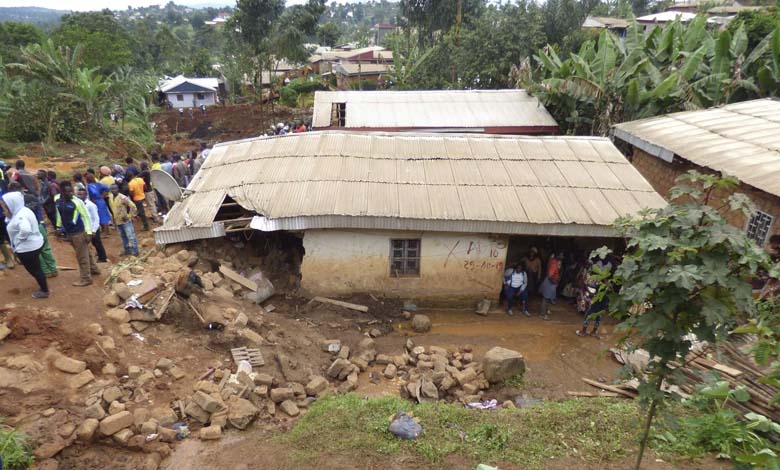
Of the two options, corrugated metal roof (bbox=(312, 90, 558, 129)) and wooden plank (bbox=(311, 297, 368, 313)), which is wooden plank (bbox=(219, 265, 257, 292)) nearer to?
wooden plank (bbox=(311, 297, 368, 313))

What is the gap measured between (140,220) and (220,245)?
443 cm

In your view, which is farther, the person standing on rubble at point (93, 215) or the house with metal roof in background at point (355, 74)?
the house with metal roof in background at point (355, 74)

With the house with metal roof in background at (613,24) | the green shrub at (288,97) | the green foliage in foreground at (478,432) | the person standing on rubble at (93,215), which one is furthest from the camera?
the house with metal roof in background at (613,24)

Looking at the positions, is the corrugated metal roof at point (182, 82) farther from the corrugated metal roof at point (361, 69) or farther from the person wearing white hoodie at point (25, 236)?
the person wearing white hoodie at point (25, 236)

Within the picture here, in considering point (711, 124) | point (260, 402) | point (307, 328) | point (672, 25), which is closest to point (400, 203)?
point (307, 328)

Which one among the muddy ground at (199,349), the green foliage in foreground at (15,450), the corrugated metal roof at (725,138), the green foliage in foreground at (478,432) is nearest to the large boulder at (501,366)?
the muddy ground at (199,349)

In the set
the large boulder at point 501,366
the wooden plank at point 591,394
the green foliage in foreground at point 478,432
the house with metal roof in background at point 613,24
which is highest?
the house with metal roof in background at point 613,24

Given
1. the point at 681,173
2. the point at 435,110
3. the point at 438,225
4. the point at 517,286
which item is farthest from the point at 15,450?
the point at 435,110

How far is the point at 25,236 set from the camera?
707cm

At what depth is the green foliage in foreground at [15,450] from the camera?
489cm

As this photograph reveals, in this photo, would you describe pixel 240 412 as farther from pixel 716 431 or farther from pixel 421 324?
pixel 716 431

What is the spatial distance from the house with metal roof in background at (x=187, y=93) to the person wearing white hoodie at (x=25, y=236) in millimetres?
34558

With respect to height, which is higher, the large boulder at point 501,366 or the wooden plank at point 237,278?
the wooden plank at point 237,278

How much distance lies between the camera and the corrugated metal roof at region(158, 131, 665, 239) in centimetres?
929
